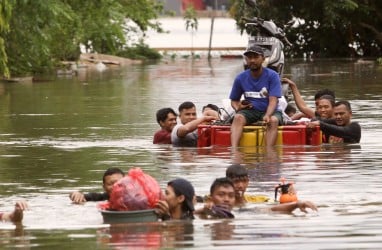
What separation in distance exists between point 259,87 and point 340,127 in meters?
1.35

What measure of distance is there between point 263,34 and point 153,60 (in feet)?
140

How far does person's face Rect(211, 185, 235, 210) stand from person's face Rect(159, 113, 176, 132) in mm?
7370

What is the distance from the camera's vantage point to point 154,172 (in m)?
18.0

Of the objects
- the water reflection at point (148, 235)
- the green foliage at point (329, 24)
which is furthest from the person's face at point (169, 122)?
the green foliage at point (329, 24)

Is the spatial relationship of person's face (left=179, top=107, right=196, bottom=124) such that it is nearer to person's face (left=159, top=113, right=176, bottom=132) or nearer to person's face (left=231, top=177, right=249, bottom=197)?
person's face (left=159, top=113, right=176, bottom=132)

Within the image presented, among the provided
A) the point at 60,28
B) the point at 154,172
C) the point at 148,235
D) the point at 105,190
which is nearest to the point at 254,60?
the point at 154,172

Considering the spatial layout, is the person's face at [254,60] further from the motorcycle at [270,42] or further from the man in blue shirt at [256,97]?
the motorcycle at [270,42]

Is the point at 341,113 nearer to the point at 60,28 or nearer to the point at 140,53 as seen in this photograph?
the point at 60,28

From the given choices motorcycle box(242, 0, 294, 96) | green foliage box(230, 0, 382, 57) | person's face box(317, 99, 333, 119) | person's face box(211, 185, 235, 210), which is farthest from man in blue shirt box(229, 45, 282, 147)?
green foliage box(230, 0, 382, 57)

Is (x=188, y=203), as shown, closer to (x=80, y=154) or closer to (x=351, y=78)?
(x=80, y=154)

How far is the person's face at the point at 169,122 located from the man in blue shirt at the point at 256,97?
36.2 inches

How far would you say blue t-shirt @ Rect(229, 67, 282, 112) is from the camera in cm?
2058

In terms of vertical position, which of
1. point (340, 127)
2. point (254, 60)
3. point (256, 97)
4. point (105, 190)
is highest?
point (254, 60)

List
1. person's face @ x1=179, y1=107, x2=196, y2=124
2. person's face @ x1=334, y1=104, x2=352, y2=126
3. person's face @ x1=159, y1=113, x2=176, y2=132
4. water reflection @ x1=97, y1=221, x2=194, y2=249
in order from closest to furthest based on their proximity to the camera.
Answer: water reflection @ x1=97, y1=221, x2=194, y2=249 → person's face @ x1=334, y1=104, x2=352, y2=126 → person's face @ x1=179, y1=107, x2=196, y2=124 → person's face @ x1=159, y1=113, x2=176, y2=132
